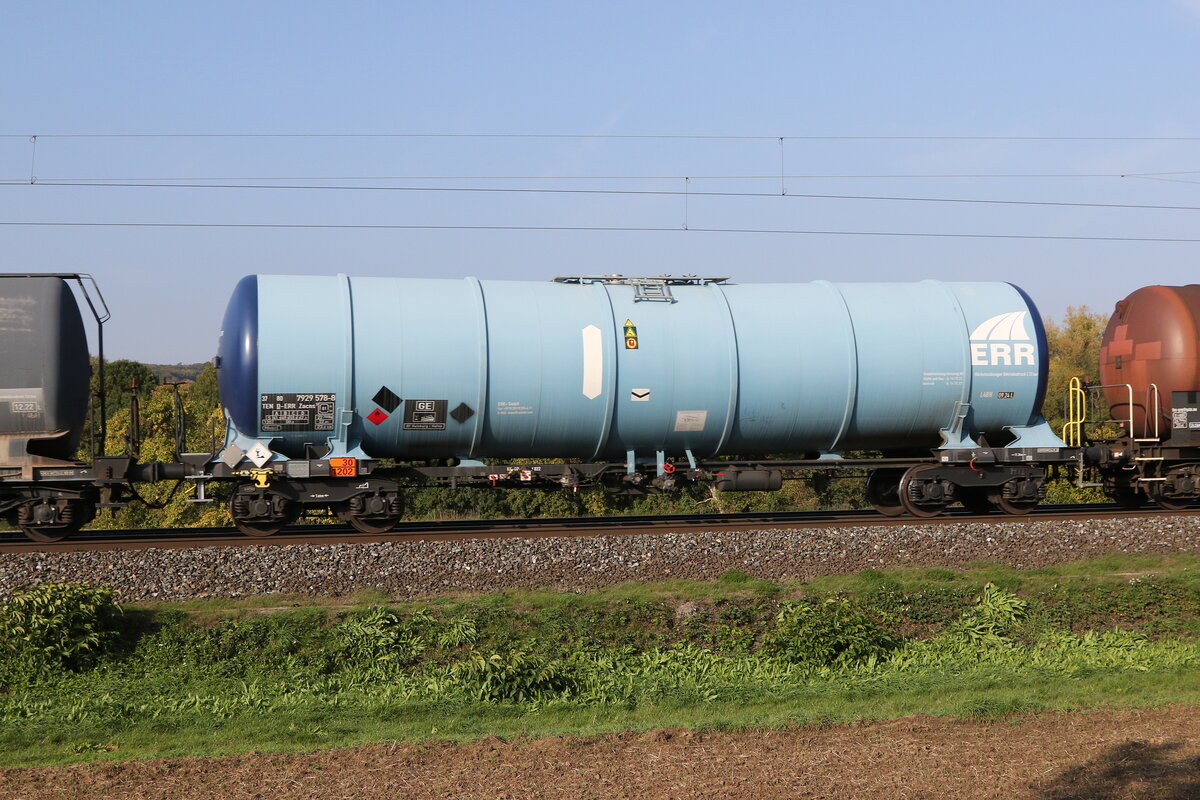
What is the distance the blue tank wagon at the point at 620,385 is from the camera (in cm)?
1561

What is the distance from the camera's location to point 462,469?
16.3 meters

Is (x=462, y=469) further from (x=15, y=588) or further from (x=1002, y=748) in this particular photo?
(x=1002, y=748)

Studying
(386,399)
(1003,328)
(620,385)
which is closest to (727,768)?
(620,385)

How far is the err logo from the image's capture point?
1764 centimetres

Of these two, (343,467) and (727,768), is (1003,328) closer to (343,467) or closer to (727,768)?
(343,467)

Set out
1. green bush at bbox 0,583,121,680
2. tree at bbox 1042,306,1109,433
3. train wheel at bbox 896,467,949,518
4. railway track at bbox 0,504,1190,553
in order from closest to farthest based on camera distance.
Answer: green bush at bbox 0,583,121,680 → railway track at bbox 0,504,1190,553 → train wheel at bbox 896,467,949,518 → tree at bbox 1042,306,1109,433

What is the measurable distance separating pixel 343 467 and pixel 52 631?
5453 mm

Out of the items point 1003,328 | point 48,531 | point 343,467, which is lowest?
point 48,531

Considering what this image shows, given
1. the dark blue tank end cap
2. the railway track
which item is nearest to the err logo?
the railway track

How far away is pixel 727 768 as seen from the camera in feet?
25.8

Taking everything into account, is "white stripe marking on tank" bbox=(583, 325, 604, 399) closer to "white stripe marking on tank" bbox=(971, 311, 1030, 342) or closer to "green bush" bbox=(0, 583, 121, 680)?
"white stripe marking on tank" bbox=(971, 311, 1030, 342)

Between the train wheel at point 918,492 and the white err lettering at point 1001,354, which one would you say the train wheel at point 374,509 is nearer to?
the train wheel at point 918,492

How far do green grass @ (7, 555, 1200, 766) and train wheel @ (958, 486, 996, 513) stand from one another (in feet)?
16.3

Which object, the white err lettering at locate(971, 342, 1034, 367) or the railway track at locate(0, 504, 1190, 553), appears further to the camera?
the white err lettering at locate(971, 342, 1034, 367)
